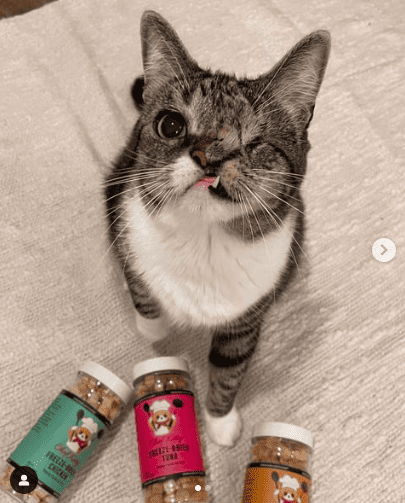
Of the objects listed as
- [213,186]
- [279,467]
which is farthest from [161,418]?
[213,186]

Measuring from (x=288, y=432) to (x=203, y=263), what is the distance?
1.19 ft

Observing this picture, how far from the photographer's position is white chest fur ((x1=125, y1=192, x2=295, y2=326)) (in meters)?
0.72

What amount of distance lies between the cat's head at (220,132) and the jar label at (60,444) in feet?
1.42

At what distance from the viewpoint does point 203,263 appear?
2.43 ft

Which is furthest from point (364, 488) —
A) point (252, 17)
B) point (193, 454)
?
point (252, 17)

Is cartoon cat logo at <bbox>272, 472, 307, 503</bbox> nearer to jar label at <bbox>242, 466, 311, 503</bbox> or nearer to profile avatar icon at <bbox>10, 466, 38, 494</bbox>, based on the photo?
jar label at <bbox>242, 466, 311, 503</bbox>

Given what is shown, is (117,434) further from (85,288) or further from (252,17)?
(252,17)

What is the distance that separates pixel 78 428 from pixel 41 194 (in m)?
0.64

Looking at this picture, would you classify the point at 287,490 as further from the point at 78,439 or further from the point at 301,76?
the point at 301,76

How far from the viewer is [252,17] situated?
4.84ft

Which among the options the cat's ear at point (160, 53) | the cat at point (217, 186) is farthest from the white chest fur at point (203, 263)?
the cat's ear at point (160, 53)

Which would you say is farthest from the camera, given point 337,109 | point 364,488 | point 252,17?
point 252,17

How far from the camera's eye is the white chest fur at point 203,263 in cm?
72

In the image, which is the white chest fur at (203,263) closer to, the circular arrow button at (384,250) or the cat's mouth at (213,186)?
the cat's mouth at (213,186)
